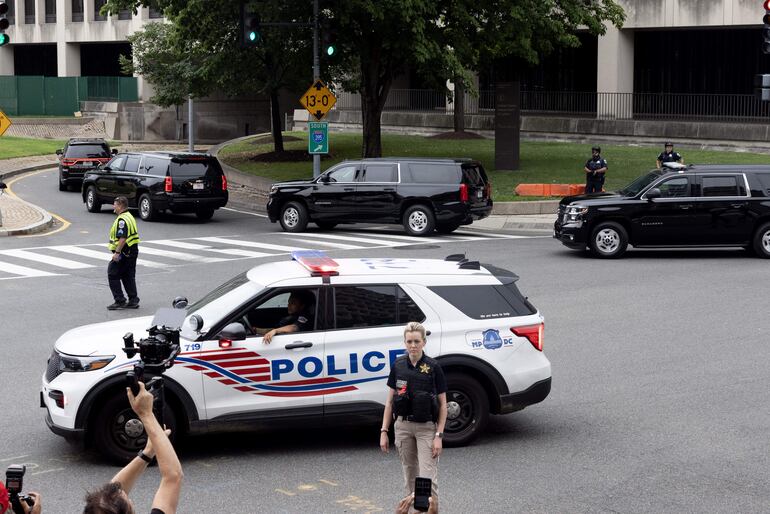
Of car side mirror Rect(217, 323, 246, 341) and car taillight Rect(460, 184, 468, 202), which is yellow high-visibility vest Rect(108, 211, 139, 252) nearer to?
car side mirror Rect(217, 323, 246, 341)

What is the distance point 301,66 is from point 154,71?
1279cm

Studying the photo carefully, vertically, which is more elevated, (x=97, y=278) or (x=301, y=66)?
(x=301, y=66)

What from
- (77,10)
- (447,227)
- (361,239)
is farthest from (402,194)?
(77,10)

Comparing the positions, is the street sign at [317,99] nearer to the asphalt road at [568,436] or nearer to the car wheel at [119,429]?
the asphalt road at [568,436]

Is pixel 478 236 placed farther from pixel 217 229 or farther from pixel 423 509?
pixel 423 509

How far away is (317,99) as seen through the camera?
1248 inches

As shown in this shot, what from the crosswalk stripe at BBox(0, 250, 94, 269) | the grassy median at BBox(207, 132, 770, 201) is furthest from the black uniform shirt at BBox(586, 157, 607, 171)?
the crosswalk stripe at BBox(0, 250, 94, 269)

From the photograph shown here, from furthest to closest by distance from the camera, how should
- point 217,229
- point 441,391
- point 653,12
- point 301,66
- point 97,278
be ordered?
point 653,12, point 301,66, point 217,229, point 97,278, point 441,391

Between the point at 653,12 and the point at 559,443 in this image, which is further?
the point at 653,12

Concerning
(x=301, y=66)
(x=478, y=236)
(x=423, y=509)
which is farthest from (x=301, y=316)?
(x=301, y=66)

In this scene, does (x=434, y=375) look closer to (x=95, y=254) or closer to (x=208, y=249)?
(x=208, y=249)

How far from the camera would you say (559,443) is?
10109 mm

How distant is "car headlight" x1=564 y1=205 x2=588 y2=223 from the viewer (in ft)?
72.4

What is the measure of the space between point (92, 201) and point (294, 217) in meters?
7.31
